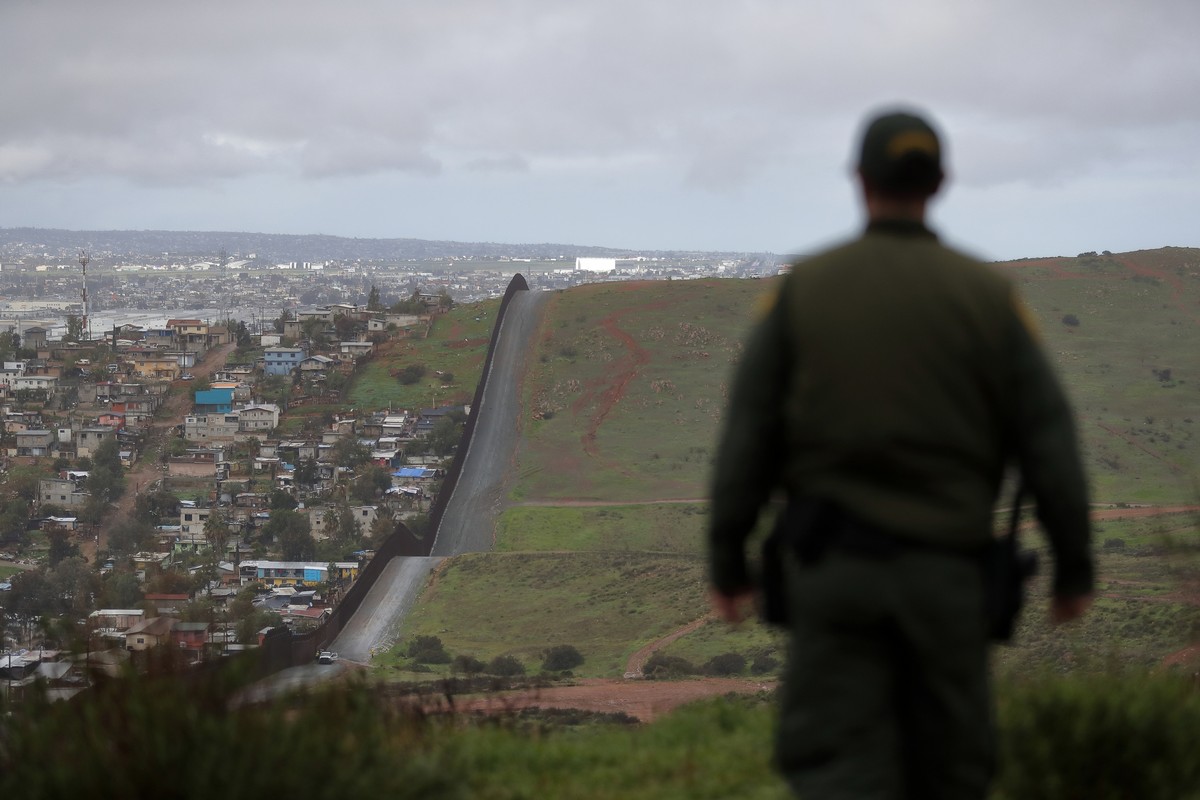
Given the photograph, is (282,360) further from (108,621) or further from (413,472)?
(108,621)

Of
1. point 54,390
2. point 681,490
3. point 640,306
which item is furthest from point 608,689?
point 54,390

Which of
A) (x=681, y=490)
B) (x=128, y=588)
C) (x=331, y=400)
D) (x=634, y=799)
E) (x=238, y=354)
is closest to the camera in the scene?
(x=634, y=799)

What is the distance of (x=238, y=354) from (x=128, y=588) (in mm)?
43216

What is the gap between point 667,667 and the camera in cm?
1683

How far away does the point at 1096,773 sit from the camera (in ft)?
11.2

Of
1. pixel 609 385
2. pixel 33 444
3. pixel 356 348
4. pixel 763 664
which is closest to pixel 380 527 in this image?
pixel 609 385

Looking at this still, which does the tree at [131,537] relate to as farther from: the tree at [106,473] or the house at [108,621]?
the house at [108,621]

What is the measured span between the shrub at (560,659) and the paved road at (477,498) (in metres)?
2.76

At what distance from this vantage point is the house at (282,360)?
203ft

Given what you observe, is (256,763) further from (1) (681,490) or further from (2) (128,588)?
(1) (681,490)

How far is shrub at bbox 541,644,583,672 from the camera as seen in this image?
18.5 metres

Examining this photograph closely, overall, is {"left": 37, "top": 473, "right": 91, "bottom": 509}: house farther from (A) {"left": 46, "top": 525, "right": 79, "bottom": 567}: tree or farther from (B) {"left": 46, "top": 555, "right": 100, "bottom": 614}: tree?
(B) {"left": 46, "top": 555, "right": 100, "bottom": 614}: tree

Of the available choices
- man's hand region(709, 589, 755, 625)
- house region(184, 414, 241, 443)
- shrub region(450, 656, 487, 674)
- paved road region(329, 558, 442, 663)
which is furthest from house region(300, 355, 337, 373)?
man's hand region(709, 589, 755, 625)

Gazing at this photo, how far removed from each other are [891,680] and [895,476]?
349mm
